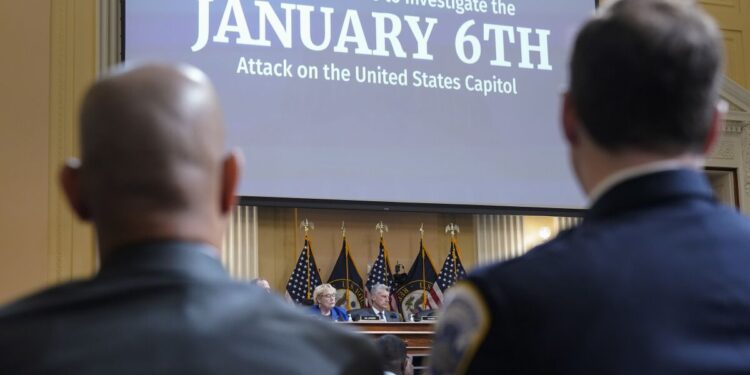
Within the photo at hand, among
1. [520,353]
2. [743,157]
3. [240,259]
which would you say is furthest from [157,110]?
[743,157]

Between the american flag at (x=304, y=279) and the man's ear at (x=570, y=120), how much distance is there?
8.48 meters

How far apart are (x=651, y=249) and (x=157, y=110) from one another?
0.54 metres

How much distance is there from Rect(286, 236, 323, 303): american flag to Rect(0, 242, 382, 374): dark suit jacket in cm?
858

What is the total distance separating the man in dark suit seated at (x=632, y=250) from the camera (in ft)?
3.64

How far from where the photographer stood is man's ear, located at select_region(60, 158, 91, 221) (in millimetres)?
1190

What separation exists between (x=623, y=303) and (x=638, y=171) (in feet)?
0.56

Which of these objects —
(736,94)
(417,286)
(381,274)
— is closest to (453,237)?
(417,286)

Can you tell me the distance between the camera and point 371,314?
925 centimetres

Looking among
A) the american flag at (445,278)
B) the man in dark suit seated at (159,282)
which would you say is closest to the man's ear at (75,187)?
the man in dark suit seated at (159,282)

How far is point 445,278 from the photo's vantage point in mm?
10344

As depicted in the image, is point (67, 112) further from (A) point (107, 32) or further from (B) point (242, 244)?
(B) point (242, 244)

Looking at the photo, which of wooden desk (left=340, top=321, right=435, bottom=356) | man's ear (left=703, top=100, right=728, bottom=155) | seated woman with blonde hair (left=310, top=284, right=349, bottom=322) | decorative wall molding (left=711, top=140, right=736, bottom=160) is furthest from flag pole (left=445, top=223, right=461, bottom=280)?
man's ear (left=703, top=100, right=728, bottom=155)

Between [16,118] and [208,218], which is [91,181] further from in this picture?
[16,118]

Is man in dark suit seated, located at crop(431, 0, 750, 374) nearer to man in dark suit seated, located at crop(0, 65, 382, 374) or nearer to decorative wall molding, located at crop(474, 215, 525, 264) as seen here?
man in dark suit seated, located at crop(0, 65, 382, 374)
